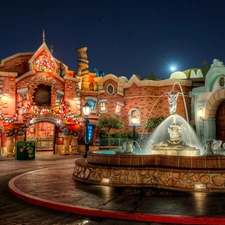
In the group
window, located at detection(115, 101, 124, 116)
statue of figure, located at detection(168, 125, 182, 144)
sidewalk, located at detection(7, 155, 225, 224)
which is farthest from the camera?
window, located at detection(115, 101, 124, 116)

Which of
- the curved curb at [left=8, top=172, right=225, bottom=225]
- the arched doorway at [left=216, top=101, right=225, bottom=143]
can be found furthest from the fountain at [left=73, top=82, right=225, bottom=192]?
the arched doorway at [left=216, top=101, right=225, bottom=143]

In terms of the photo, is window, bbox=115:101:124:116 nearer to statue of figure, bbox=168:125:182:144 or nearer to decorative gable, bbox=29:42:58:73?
decorative gable, bbox=29:42:58:73

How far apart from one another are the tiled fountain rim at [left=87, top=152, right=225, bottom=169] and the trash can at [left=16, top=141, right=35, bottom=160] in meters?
12.3

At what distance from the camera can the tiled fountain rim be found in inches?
322

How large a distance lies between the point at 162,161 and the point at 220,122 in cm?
1640

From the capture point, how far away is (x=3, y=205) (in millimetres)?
7367

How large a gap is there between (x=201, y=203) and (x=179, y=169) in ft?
5.27

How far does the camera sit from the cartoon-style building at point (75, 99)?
23.9 m

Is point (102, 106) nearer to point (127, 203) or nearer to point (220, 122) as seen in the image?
point (220, 122)

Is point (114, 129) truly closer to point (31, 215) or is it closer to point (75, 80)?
point (75, 80)

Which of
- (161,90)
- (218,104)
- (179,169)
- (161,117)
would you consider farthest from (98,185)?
(161,90)

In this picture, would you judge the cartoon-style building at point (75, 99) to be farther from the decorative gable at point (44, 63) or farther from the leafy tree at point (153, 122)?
the leafy tree at point (153, 122)

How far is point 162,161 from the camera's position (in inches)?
349

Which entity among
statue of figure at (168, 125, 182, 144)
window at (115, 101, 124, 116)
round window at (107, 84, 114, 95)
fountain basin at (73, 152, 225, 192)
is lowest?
fountain basin at (73, 152, 225, 192)
